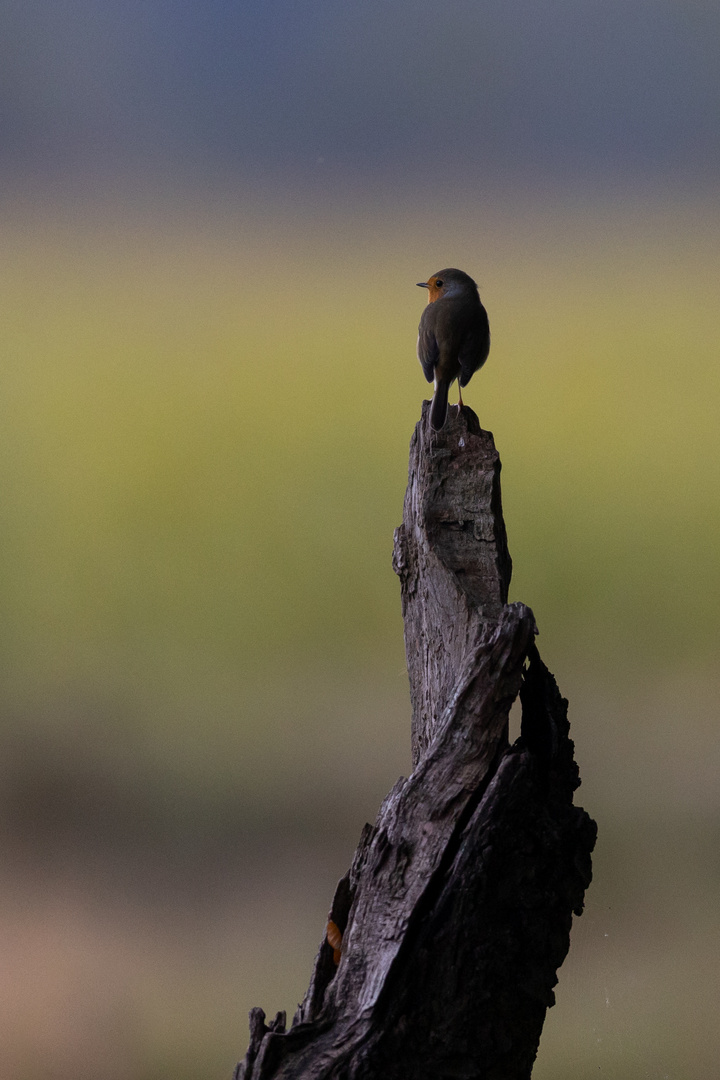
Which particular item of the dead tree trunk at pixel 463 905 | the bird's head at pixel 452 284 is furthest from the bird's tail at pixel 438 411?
the dead tree trunk at pixel 463 905

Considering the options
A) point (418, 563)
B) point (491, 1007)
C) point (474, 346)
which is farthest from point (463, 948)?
point (474, 346)

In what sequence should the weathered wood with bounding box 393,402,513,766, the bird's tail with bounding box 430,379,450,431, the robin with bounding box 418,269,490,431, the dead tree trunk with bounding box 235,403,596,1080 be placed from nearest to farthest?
the dead tree trunk with bounding box 235,403,596,1080 → the weathered wood with bounding box 393,402,513,766 → the bird's tail with bounding box 430,379,450,431 → the robin with bounding box 418,269,490,431

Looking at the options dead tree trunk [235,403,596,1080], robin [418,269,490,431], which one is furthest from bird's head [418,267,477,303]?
dead tree trunk [235,403,596,1080]

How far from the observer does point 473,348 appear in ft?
7.73

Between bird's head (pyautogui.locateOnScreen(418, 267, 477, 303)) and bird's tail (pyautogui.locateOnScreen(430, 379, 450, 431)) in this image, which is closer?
bird's tail (pyautogui.locateOnScreen(430, 379, 450, 431))

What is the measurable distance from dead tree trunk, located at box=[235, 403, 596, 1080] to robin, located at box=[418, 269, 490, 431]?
0.67m

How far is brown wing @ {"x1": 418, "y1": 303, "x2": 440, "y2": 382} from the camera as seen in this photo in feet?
7.74

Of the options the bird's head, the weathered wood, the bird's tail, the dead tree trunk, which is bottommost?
the dead tree trunk

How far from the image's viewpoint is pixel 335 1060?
5.56 feet

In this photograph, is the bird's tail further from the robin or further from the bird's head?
the bird's head

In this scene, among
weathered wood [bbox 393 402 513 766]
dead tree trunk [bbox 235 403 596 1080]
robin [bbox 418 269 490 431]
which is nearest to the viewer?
dead tree trunk [bbox 235 403 596 1080]

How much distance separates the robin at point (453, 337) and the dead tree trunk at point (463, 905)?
0.67m

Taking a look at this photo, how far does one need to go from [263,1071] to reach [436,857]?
49cm

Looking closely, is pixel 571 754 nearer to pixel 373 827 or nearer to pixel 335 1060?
pixel 373 827
